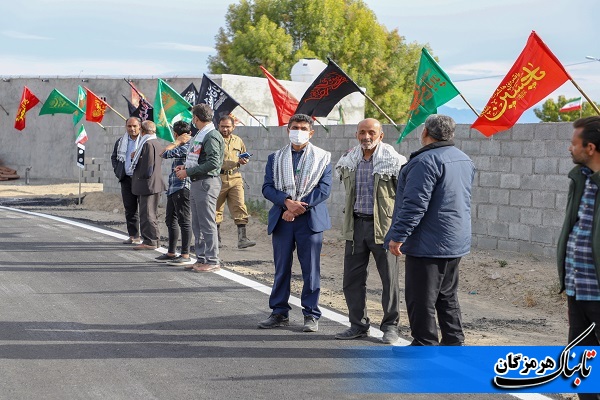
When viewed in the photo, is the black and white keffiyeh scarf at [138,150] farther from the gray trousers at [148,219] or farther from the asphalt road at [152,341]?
the asphalt road at [152,341]

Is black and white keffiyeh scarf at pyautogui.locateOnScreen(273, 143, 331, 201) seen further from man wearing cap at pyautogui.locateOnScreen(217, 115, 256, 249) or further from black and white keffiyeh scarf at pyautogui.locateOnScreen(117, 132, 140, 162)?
black and white keffiyeh scarf at pyautogui.locateOnScreen(117, 132, 140, 162)

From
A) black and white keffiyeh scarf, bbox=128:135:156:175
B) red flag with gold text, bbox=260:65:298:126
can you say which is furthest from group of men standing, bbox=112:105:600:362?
red flag with gold text, bbox=260:65:298:126

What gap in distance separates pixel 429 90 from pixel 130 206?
185 inches

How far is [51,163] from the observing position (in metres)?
35.8

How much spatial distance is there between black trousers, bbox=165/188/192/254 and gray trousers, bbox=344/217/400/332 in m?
4.31

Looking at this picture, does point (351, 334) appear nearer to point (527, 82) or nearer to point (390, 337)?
point (390, 337)

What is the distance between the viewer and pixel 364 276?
311 inches

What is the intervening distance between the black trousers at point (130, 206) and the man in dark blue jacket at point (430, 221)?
24.3 ft

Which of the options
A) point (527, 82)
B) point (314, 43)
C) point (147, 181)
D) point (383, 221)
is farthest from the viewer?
point (314, 43)

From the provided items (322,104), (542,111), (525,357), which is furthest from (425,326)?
(542,111)

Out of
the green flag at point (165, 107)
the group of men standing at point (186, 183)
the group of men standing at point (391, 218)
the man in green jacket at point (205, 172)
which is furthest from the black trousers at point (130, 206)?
the green flag at point (165, 107)

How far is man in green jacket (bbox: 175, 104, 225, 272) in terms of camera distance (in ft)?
35.2

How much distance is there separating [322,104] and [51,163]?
79.0 feet

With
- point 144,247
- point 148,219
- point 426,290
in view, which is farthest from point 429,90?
point 426,290
